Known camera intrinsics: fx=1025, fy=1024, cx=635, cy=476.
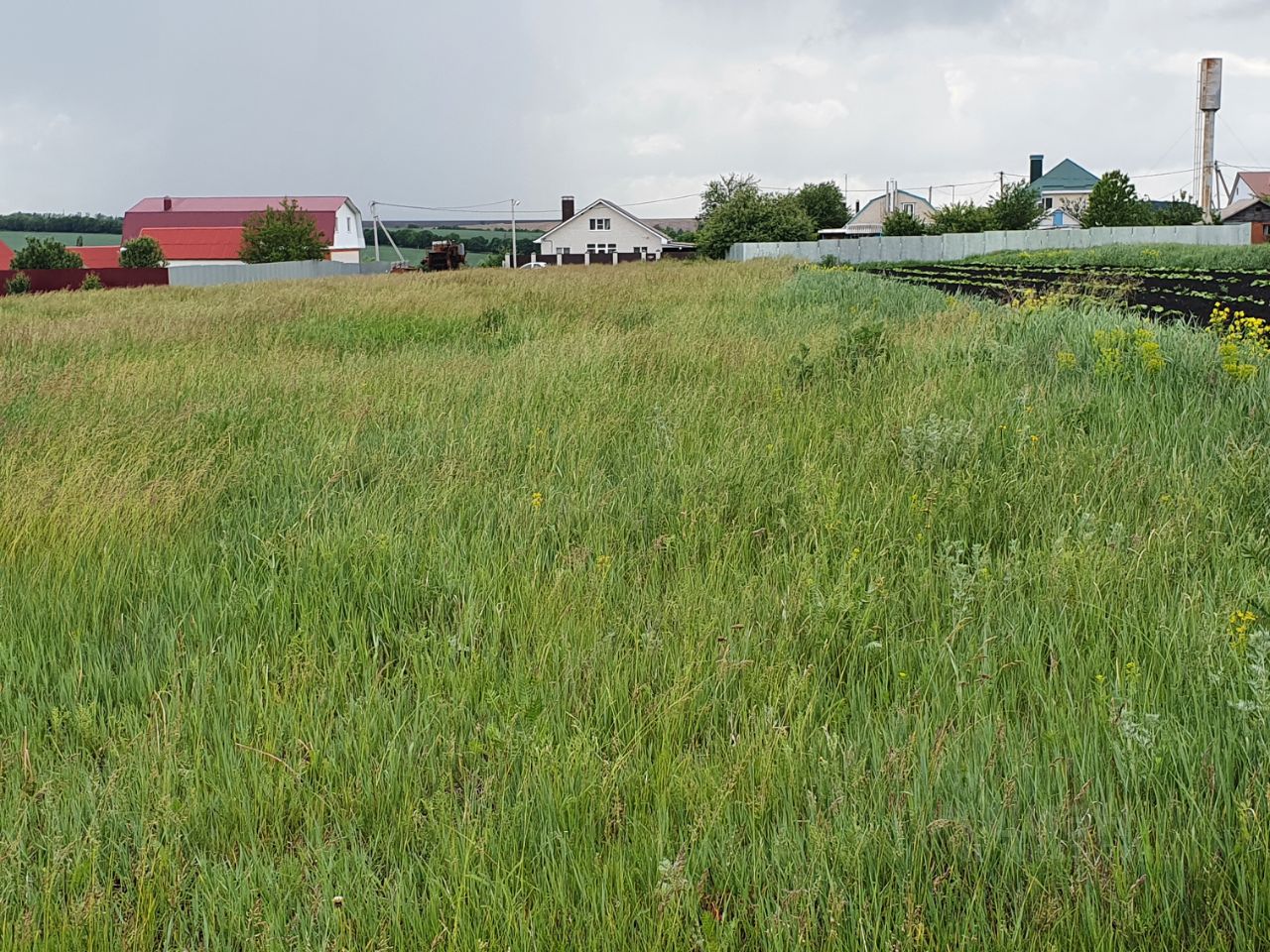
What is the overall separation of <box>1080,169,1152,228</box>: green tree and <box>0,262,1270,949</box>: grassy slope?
170 ft

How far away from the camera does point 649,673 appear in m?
2.97

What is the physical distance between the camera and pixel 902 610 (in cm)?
334

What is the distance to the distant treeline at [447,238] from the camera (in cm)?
12081

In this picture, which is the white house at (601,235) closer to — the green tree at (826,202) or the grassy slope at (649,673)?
the green tree at (826,202)

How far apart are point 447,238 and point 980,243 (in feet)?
285

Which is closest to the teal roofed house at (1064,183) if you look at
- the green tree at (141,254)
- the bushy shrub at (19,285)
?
the green tree at (141,254)

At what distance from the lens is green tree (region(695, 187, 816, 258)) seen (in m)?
61.0

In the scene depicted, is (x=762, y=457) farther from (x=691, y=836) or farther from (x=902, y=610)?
(x=691, y=836)

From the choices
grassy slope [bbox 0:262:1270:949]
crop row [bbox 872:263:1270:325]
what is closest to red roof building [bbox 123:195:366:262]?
crop row [bbox 872:263:1270:325]

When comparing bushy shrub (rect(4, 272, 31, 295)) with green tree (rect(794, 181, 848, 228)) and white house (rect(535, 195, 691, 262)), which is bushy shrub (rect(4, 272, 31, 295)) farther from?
green tree (rect(794, 181, 848, 228))

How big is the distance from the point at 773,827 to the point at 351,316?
1180 cm

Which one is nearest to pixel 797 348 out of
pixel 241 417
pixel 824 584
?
pixel 241 417

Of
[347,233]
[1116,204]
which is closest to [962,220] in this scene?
[1116,204]

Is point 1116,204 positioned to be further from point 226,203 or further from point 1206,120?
point 226,203
